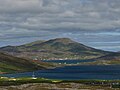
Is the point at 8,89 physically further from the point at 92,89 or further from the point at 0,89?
the point at 92,89

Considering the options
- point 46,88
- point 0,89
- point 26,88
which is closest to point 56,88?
point 46,88

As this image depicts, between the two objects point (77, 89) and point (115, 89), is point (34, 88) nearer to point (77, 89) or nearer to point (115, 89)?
point (77, 89)

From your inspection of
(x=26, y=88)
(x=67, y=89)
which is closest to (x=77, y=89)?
(x=67, y=89)

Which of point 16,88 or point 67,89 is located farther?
point 16,88

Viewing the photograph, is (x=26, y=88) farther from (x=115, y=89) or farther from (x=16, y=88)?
(x=115, y=89)

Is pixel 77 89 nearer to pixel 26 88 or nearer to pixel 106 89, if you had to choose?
pixel 106 89

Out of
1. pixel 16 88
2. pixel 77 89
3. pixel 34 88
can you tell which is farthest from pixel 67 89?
pixel 16 88
